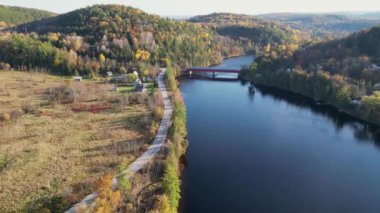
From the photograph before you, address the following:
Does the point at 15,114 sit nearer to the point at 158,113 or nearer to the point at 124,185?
the point at 158,113

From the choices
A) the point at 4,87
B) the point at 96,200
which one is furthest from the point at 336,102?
the point at 4,87

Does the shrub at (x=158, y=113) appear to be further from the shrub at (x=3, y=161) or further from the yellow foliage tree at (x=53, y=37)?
the yellow foliage tree at (x=53, y=37)

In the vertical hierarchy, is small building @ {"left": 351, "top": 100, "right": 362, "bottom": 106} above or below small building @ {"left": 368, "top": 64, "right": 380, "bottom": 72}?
below

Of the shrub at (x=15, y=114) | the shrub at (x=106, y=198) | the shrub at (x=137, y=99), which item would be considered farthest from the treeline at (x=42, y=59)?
the shrub at (x=106, y=198)

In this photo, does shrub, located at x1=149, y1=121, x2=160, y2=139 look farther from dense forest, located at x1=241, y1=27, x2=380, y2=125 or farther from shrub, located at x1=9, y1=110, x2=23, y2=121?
dense forest, located at x1=241, y1=27, x2=380, y2=125

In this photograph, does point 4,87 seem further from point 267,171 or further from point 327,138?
point 327,138

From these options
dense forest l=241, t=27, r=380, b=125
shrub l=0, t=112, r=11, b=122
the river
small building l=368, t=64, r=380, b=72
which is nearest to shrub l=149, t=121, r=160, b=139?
the river

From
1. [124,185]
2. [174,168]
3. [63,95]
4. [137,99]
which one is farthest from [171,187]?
[63,95]
